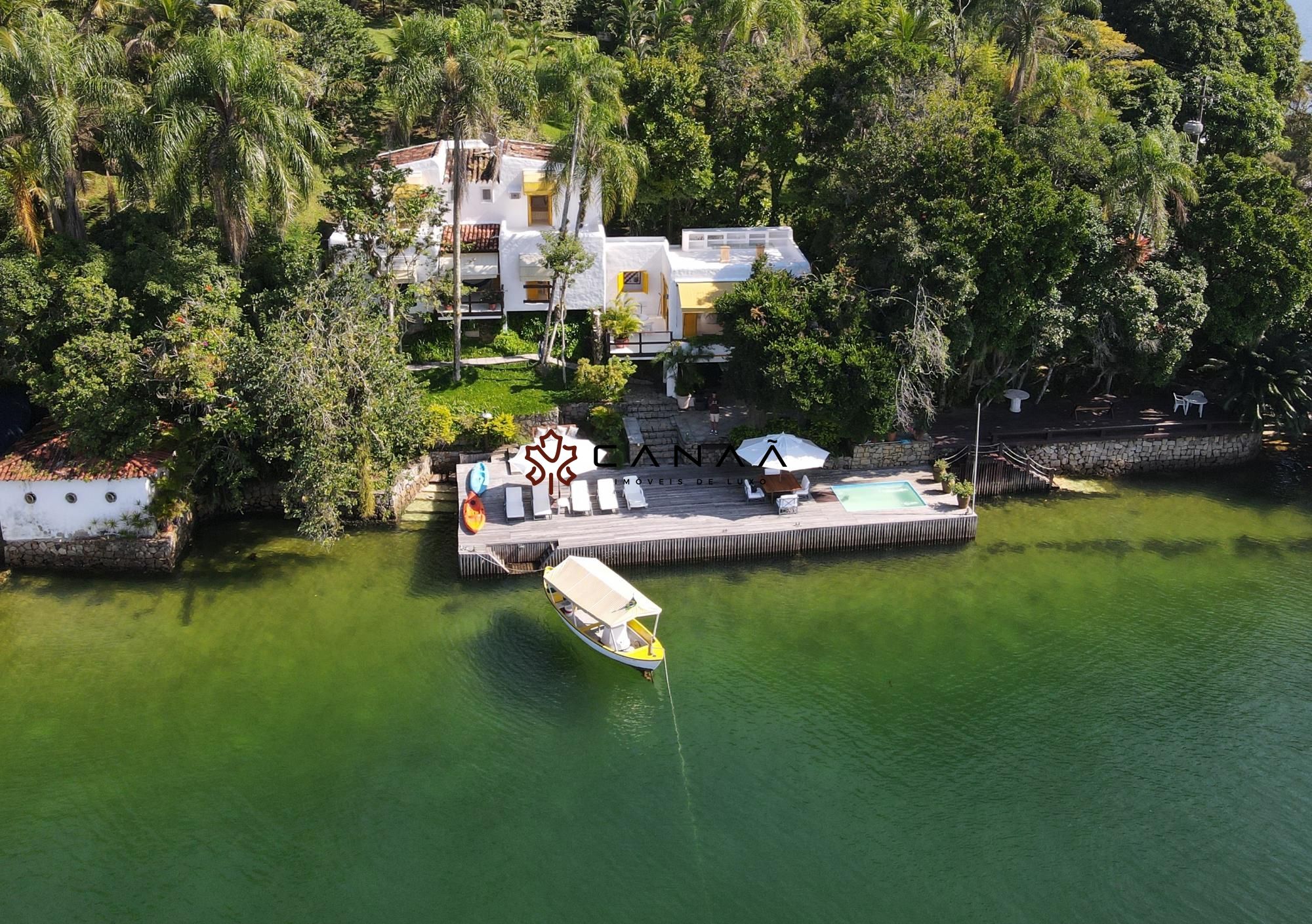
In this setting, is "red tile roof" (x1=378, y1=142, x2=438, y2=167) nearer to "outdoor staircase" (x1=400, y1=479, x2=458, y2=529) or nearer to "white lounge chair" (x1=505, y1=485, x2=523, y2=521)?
"outdoor staircase" (x1=400, y1=479, x2=458, y2=529)

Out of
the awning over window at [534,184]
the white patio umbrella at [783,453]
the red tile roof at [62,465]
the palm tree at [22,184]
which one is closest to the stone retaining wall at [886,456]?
the white patio umbrella at [783,453]

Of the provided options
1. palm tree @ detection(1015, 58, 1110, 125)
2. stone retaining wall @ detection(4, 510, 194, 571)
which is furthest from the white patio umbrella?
palm tree @ detection(1015, 58, 1110, 125)

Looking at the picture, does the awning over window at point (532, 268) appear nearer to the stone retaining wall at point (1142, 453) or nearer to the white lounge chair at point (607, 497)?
the white lounge chair at point (607, 497)

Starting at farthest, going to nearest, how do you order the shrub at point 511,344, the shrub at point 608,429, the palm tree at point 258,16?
the palm tree at point 258,16 < the shrub at point 511,344 < the shrub at point 608,429

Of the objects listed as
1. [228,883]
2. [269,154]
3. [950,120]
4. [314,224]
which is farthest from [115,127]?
[950,120]

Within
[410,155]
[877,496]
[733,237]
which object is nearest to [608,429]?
[877,496]

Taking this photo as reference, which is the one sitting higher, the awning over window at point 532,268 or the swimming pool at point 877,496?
the awning over window at point 532,268

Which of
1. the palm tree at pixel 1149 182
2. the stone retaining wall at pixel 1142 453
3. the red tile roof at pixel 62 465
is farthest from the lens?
the stone retaining wall at pixel 1142 453
